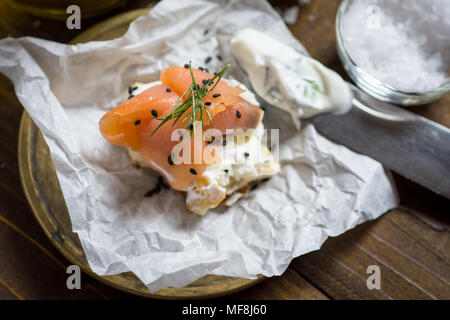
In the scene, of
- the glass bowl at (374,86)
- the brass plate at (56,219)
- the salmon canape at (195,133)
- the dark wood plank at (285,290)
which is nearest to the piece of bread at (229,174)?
the salmon canape at (195,133)

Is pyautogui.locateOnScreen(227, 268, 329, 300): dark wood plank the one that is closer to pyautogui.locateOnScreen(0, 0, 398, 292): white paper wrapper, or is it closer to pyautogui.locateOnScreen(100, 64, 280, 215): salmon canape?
pyautogui.locateOnScreen(0, 0, 398, 292): white paper wrapper

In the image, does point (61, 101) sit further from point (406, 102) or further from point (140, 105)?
point (406, 102)

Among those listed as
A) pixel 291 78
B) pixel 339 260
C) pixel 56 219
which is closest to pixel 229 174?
pixel 291 78

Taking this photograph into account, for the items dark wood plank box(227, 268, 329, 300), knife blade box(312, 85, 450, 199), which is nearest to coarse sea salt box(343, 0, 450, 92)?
knife blade box(312, 85, 450, 199)

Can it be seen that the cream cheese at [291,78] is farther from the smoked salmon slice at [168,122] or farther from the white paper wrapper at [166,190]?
the smoked salmon slice at [168,122]

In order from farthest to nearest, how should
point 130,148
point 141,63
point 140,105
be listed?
point 141,63, point 130,148, point 140,105
